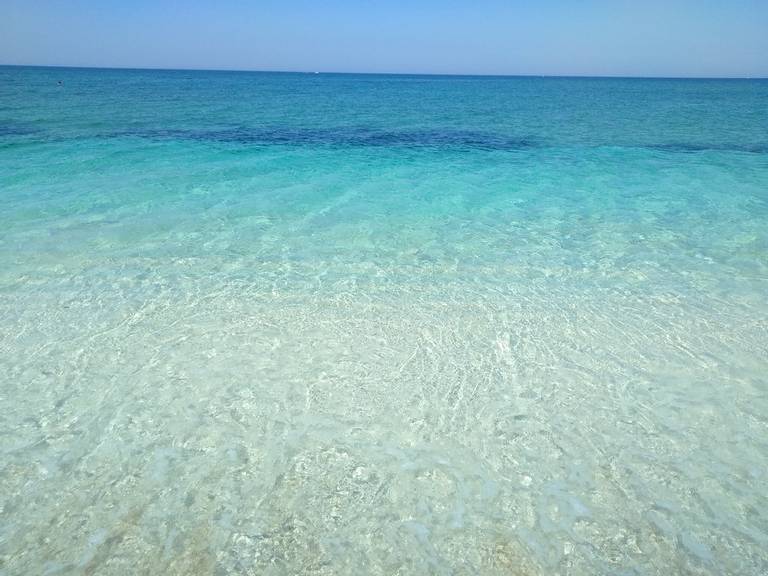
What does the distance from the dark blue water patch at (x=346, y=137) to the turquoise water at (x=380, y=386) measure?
7964mm

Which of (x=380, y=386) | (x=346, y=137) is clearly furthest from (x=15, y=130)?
(x=380, y=386)

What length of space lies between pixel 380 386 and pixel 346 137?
16221mm

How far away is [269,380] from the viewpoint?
14.1 ft

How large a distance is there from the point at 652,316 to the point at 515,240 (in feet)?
9.17

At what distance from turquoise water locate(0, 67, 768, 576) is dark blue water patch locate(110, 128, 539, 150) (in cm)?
796

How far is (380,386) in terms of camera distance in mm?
4258

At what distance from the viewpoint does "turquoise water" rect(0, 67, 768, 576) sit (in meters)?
2.88

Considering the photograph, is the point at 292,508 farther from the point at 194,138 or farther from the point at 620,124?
the point at 620,124

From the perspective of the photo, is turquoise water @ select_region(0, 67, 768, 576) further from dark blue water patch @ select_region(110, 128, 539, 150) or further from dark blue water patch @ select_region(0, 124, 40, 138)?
dark blue water patch @ select_region(0, 124, 40, 138)

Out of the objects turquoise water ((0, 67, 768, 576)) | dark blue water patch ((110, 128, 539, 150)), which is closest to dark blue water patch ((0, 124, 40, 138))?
dark blue water patch ((110, 128, 539, 150))

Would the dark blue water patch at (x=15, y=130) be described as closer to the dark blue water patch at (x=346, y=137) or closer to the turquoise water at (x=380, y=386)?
the dark blue water patch at (x=346, y=137)

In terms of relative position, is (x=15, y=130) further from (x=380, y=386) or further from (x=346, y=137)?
(x=380, y=386)

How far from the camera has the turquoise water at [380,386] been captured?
2.88 meters

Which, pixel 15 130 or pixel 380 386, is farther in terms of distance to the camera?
pixel 15 130
